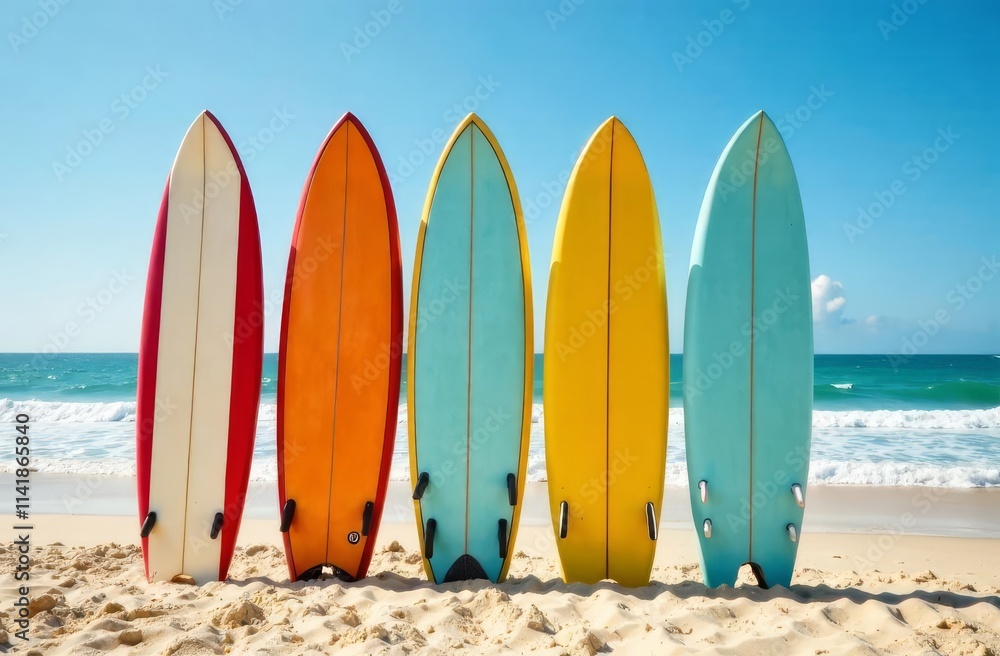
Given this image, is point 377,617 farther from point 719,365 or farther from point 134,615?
point 719,365

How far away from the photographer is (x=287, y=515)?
3221mm

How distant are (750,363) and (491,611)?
191 cm

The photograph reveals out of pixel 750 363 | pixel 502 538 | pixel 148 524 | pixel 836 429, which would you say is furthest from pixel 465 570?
pixel 836 429

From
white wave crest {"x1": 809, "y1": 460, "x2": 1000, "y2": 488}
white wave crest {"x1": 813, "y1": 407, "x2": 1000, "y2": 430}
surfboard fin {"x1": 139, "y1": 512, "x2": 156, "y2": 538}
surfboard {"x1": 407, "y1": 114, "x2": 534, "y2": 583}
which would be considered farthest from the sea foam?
surfboard fin {"x1": 139, "y1": 512, "x2": 156, "y2": 538}

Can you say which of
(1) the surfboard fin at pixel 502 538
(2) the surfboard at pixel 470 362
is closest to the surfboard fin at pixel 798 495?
(2) the surfboard at pixel 470 362

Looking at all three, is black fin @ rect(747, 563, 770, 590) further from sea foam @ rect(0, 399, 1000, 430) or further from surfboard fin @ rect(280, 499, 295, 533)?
sea foam @ rect(0, 399, 1000, 430)

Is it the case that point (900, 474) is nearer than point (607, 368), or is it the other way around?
point (607, 368)

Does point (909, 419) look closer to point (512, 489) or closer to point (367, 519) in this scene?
point (512, 489)

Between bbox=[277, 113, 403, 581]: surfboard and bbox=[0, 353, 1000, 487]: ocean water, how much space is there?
3630 mm

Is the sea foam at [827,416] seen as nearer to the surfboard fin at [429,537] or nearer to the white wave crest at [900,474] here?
the white wave crest at [900,474]

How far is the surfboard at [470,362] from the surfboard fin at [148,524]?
1.41 m

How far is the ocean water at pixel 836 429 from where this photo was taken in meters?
7.20

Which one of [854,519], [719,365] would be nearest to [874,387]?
[854,519]

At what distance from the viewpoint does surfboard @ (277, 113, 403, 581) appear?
3273 millimetres
